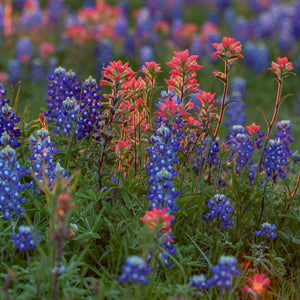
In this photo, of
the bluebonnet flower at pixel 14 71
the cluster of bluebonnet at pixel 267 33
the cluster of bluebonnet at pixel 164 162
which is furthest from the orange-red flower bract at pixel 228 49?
the cluster of bluebonnet at pixel 267 33

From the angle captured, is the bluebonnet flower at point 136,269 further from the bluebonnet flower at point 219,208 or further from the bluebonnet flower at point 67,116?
the bluebonnet flower at point 67,116

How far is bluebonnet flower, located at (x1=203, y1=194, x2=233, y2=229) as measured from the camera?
3141 mm

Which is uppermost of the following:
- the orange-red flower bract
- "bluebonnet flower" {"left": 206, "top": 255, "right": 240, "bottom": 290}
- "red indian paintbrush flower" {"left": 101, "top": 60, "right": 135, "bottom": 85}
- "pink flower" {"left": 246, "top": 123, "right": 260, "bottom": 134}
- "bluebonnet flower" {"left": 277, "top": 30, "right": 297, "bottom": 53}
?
"bluebonnet flower" {"left": 277, "top": 30, "right": 297, "bottom": 53}

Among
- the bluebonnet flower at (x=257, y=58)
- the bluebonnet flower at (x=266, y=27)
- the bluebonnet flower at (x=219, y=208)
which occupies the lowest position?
the bluebonnet flower at (x=219, y=208)

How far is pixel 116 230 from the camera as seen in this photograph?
2961mm

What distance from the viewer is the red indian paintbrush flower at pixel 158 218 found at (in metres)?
2.45

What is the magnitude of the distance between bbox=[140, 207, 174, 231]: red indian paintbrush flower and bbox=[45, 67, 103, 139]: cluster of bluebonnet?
94 centimetres

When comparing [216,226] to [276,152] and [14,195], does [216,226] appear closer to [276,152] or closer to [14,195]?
[276,152]

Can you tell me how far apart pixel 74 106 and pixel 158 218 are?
135cm

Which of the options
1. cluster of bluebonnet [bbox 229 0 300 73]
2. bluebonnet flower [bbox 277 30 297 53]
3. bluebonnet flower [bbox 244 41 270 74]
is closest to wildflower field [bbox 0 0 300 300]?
bluebonnet flower [bbox 244 41 270 74]

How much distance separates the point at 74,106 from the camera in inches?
139

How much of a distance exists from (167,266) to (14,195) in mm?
924

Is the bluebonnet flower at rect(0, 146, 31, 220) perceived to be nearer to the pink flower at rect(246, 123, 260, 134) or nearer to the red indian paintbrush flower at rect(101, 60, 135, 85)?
the red indian paintbrush flower at rect(101, 60, 135, 85)

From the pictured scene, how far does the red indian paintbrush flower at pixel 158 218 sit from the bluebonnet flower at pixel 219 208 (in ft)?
2.23
